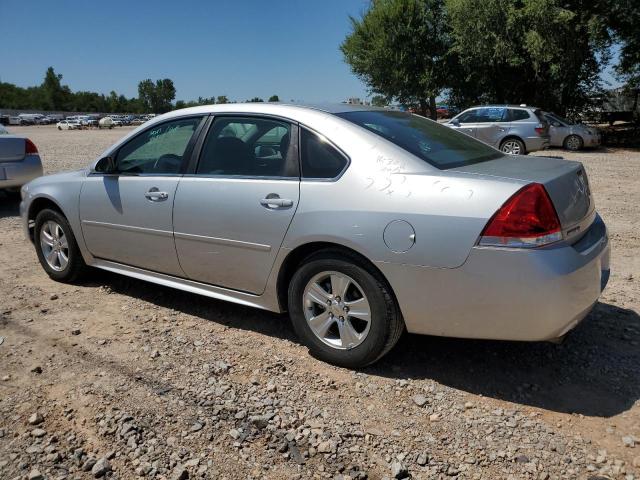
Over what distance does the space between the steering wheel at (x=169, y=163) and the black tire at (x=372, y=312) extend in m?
1.36

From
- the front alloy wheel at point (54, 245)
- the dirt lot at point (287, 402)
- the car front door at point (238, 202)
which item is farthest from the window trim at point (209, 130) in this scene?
the front alloy wheel at point (54, 245)

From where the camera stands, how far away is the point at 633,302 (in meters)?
4.21

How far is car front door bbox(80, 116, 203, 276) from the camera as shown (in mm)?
3949

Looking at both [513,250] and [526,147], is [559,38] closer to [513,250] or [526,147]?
[526,147]

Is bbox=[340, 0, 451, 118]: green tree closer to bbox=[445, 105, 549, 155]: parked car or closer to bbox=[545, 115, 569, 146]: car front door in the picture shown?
bbox=[545, 115, 569, 146]: car front door

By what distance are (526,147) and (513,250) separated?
14978mm

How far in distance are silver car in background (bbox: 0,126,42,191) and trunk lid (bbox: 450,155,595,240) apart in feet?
24.3

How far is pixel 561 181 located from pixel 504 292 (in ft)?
2.41

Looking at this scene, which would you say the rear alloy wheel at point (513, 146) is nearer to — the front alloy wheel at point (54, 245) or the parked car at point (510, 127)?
the parked car at point (510, 127)

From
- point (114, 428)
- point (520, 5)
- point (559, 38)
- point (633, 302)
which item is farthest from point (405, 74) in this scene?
point (114, 428)

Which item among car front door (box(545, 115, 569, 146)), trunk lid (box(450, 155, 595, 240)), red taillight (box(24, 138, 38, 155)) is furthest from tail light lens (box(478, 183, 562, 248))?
car front door (box(545, 115, 569, 146))

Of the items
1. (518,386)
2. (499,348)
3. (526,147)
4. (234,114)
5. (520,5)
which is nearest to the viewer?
(518,386)

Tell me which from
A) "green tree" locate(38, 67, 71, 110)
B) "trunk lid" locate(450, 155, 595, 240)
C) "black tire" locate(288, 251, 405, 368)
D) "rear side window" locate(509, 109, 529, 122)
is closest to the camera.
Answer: "trunk lid" locate(450, 155, 595, 240)

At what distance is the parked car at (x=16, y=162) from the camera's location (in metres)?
8.00
